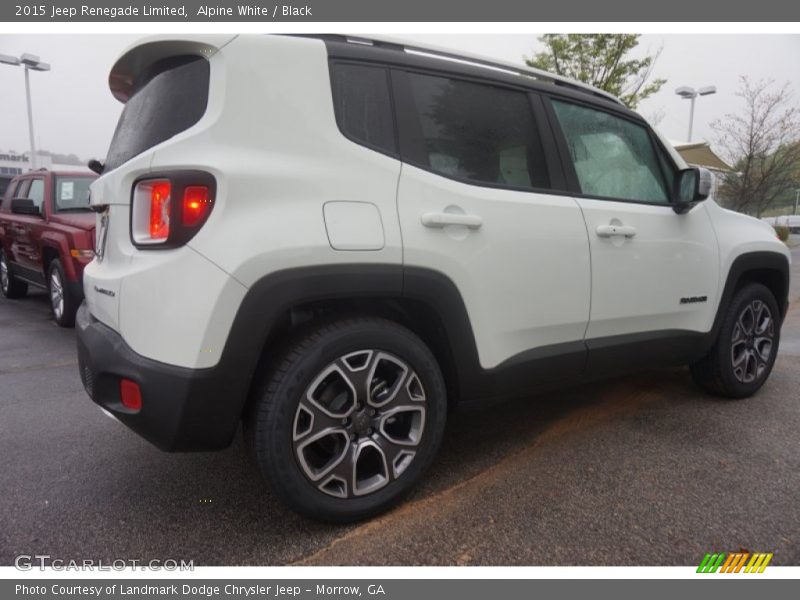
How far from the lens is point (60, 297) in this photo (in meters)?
5.66

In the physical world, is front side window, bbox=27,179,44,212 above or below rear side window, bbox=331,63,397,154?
below

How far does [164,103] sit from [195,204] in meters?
0.55

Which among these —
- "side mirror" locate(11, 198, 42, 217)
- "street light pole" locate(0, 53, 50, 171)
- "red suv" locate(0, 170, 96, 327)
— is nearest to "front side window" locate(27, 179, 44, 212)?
"red suv" locate(0, 170, 96, 327)

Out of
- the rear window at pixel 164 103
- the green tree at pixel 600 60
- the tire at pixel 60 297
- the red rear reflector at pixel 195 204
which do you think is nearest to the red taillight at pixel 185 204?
the red rear reflector at pixel 195 204

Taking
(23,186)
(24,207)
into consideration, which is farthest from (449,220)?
(23,186)

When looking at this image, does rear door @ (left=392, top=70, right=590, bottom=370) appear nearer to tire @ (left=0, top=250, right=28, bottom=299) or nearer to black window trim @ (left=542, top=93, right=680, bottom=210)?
black window trim @ (left=542, top=93, right=680, bottom=210)

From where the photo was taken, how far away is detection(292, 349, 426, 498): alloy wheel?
1960 millimetres

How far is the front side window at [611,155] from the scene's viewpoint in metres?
2.77

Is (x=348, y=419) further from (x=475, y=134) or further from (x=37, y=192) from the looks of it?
(x=37, y=192)

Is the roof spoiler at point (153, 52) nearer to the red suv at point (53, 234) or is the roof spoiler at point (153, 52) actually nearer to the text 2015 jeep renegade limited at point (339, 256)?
the text 2015 jeep renegade limited at point (339, 256)

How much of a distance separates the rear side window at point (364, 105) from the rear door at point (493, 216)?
56 mm

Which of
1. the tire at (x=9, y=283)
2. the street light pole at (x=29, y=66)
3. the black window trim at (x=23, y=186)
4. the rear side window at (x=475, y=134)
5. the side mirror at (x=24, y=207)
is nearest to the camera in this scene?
the rear side window at (x=475, y=134)

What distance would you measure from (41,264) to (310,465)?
545cm

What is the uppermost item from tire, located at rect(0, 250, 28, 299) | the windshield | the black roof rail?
the black roof rail
